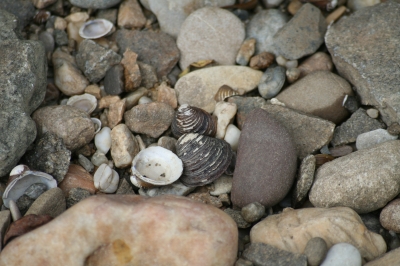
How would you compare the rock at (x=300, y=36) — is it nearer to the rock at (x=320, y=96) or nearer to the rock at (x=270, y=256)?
the rock at (x=320, y=96)

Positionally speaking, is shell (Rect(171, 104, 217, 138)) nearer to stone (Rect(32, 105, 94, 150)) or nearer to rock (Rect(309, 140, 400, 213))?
stone (Rect(32, 105, 94, 150))

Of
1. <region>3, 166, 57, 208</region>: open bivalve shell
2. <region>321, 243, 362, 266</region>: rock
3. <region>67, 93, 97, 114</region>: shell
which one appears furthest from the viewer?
<region>67, 93, 97, 114</region>: shell

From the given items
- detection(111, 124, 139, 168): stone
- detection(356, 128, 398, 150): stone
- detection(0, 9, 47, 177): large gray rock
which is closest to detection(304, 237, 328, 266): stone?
detection(356, 128, 398, 150): stone

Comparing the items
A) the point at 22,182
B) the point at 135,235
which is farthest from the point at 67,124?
the point at 135,235

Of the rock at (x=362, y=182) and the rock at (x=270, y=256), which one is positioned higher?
the rock at (x=362, y=182)

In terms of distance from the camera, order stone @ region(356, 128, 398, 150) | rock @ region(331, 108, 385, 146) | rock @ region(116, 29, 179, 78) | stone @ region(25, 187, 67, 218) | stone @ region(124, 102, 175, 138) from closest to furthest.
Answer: stone @ region(25, 187, 67, 218) → stone @ region(356, 128, 398, 150) → rock @ region(331, 108, 385, 146) → stone @ region(124, 102, 175, 138) → rock @ region(116, 29, 179, 78)

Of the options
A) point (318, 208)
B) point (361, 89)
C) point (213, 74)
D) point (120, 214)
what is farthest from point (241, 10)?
point (120, 214)

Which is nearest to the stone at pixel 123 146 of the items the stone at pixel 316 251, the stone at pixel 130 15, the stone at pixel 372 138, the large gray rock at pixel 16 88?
the large gray rock at pixel 16 88
